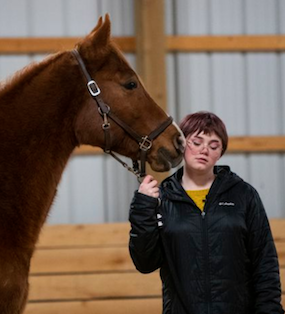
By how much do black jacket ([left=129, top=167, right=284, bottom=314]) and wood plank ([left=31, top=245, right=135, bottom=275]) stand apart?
243cm

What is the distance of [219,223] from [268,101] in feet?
10.2

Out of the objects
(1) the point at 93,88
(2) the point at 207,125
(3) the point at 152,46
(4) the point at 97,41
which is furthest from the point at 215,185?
(3) the point at 152,46

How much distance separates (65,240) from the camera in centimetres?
488

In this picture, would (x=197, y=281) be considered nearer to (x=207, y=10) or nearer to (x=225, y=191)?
(x=225, y=191)

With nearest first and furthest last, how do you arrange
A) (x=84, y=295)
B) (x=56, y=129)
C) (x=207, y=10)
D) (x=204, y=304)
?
(x=204, y=304) < (x=56, y=129) < (x=84, y=295) < (x=207, y=10)

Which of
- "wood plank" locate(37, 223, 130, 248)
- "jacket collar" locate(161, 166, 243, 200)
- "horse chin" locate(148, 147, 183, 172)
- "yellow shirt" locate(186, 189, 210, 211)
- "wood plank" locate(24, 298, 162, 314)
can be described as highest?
"horse chin" locate(148, 147, 183, 172)

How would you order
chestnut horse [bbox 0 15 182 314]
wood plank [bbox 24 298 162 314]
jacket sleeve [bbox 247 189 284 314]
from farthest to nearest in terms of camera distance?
wood plank [bbox 24 298 162 314] < chestnut horse [bbox 0 15 182 314] < jacket sleeve [bbox 247 189 284 314]

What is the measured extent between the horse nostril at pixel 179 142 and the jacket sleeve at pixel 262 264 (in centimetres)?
32

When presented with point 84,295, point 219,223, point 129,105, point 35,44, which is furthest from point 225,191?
point 35,44

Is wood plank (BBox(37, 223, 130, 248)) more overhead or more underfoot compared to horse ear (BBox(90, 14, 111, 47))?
more underfoot

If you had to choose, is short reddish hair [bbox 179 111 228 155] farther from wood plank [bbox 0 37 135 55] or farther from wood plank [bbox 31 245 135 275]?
wood plank [bbox 0 37 135 55]

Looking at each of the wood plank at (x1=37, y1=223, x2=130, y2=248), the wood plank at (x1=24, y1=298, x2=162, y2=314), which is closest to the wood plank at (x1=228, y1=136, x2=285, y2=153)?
the wood plank at (x1=37, y1=223, x2=130, y2=248)

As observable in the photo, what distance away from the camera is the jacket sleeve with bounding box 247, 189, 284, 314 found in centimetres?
233

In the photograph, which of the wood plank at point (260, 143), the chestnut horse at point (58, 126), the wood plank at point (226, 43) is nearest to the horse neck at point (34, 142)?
the chestnut horse at point (58, 126)
